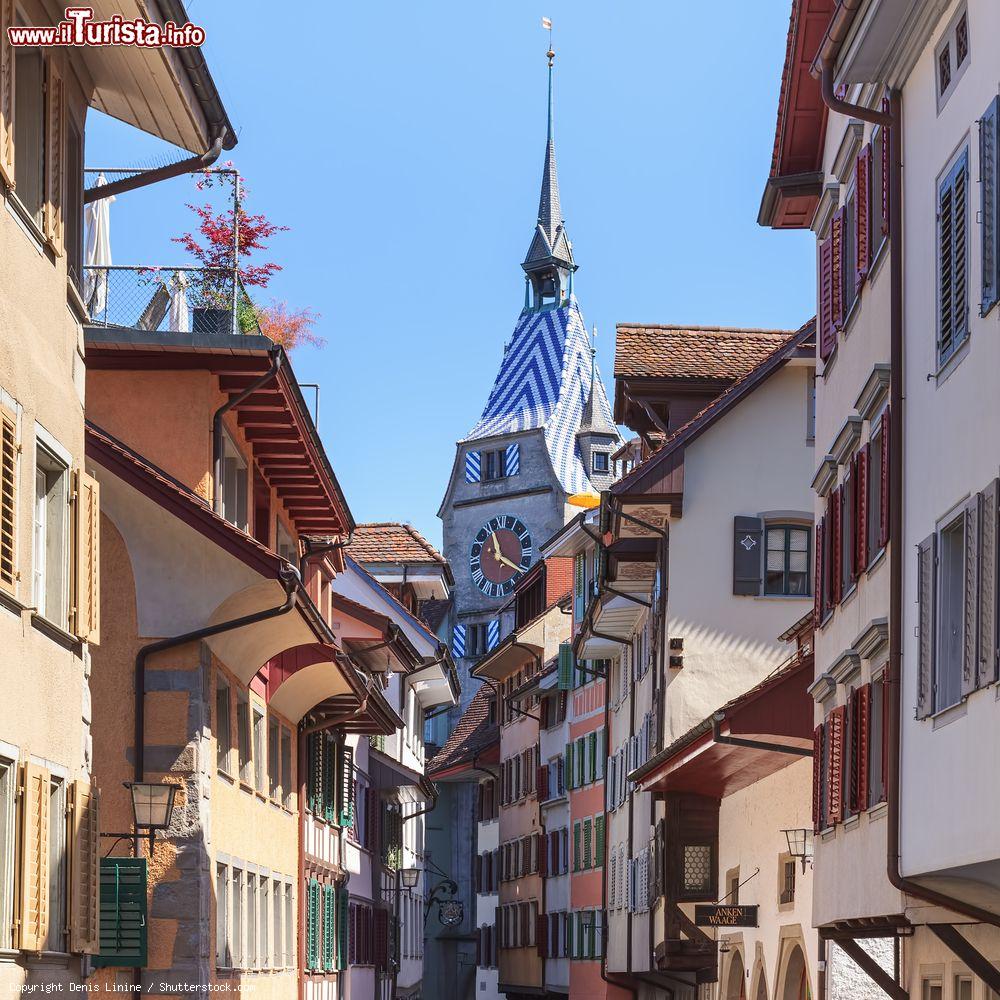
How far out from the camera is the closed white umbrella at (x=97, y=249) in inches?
A: 785

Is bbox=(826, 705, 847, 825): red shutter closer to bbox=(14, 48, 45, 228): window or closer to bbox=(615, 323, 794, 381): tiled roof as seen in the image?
bbox=(14, 48, 45, 228): window

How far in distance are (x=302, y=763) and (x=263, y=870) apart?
4220 mm

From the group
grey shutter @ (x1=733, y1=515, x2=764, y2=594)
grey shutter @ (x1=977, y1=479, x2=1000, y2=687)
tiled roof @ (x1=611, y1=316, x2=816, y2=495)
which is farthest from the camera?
grey shutter @ (x1=733, y1=515, x2=764, y2=594)

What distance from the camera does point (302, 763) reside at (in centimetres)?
2948

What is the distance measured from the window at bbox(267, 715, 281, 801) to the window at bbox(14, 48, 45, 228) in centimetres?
1378

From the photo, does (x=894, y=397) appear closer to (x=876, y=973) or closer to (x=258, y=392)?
(x=876, y=973)

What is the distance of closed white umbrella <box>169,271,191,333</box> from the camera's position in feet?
68.7

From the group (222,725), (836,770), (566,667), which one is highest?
(566,667)

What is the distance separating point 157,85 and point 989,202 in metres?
5.31

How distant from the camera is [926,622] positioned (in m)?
13.6

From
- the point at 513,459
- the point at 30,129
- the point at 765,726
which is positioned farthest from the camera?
the point at 513,459

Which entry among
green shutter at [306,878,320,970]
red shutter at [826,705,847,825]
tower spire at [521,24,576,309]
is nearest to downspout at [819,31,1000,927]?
red shutter at [826,705,847,825]

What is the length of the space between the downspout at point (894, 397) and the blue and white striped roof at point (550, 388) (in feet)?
357

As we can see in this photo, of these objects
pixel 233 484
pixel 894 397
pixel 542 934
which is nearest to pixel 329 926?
pixel 233 484
